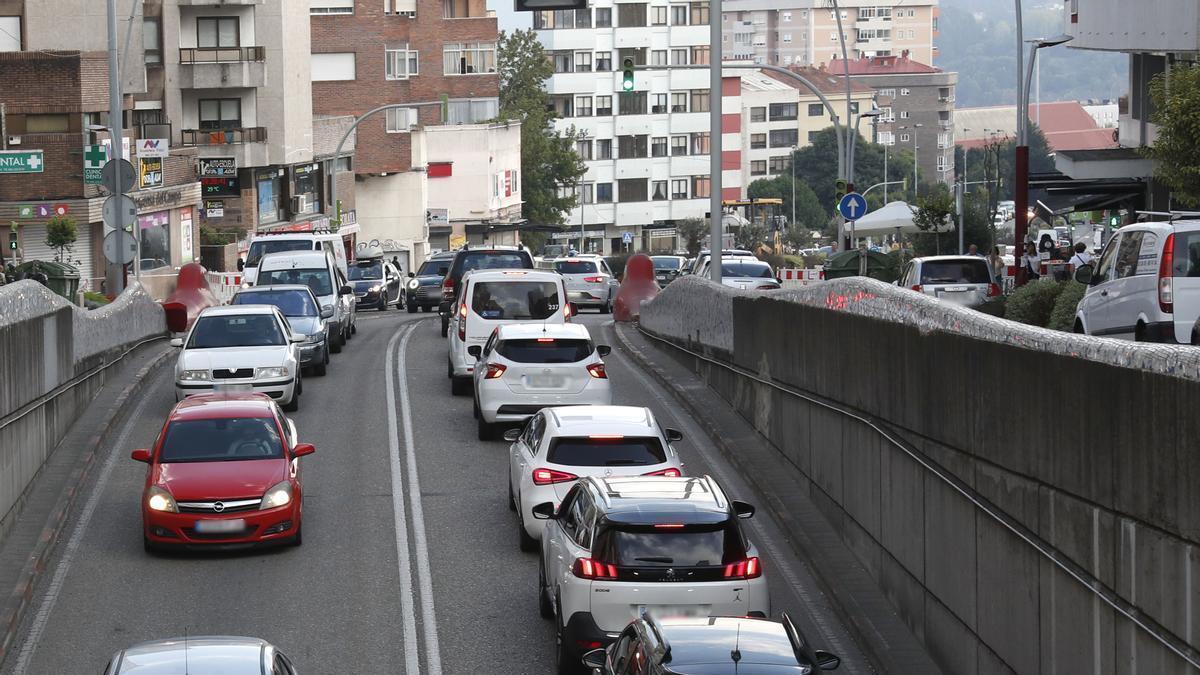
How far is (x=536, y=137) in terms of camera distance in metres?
118

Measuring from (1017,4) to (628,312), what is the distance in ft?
36.7

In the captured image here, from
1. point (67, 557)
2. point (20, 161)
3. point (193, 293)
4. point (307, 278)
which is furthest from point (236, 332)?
point (20, 161)

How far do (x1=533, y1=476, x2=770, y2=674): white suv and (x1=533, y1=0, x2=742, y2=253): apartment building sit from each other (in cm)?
12006

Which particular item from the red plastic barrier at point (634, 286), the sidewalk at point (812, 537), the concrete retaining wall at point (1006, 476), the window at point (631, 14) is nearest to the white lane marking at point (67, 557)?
the sidewalk at point (812, 537)

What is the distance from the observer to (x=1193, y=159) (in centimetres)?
2588

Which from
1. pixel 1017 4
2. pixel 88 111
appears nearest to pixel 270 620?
pixel 1017 4

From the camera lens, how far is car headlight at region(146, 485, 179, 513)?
16.3 m

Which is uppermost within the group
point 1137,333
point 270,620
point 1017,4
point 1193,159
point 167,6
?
point 167,6

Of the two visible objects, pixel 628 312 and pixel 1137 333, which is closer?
pixel 1137 333

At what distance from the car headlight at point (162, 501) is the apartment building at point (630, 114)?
382 ft

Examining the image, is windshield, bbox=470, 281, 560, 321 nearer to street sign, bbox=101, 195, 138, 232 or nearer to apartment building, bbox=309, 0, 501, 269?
street sign, bbox=101, 195, 138, 232

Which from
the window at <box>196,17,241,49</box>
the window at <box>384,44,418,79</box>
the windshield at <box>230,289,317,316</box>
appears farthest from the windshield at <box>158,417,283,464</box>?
the window at <box>384,44,418,79</box>

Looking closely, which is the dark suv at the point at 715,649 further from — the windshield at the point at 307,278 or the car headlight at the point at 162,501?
the windshield at the point at 307,278

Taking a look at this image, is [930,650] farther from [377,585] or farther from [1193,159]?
[1193,159]
